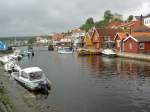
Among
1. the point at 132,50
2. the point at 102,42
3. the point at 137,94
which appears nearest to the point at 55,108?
the point at 137,94

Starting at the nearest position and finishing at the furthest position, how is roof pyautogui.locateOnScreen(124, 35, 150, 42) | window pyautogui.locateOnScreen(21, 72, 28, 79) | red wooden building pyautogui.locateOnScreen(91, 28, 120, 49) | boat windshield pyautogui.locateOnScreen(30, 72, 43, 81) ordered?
boat windshield pyautogui.locateOnScreen(30, 72, 43, 81) → window pyautogui.locateOnScreen(21, 72, 28, 79) → roof pyautogui.locateOnScreen(124, 35, 150, 42) → red wooden building pyautogui.locateOnScreen(91, 28, 120, 49)

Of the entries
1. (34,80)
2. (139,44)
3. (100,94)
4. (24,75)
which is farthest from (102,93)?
(139,44)

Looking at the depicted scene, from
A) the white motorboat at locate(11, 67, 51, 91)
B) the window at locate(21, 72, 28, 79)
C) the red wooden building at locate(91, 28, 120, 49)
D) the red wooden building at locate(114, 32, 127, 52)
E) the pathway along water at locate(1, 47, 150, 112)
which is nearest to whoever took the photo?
the pathway along water at locate(1, 47, 150, 112)

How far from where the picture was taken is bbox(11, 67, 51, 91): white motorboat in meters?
38.2

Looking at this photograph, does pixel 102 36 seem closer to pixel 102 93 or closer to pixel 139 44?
pixel 139 44

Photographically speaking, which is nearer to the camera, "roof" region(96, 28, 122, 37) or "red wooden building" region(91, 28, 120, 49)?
"red wooden building" region(91, 28, 120, 49)

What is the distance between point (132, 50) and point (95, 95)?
52.8m

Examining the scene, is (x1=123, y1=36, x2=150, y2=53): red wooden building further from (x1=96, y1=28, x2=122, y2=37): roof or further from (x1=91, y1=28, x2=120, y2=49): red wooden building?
(x1=96, y1=28, x2=122, y2=37): roof

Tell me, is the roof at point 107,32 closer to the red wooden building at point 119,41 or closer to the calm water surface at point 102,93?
the red wooden building at point 119,41

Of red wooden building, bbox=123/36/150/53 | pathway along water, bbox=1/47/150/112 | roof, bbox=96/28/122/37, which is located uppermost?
roof, bbox=96/28/122/37

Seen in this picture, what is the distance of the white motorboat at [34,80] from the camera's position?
38250 millimetres

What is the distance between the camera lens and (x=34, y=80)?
129ft

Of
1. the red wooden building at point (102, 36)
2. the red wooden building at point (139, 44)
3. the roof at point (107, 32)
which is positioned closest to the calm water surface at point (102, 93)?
the red wooden building at point (139, 44)

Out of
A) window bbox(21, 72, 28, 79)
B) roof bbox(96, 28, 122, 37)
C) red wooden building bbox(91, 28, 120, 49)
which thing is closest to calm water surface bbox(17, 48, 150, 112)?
window bbox(21, 72, 28, 79)
